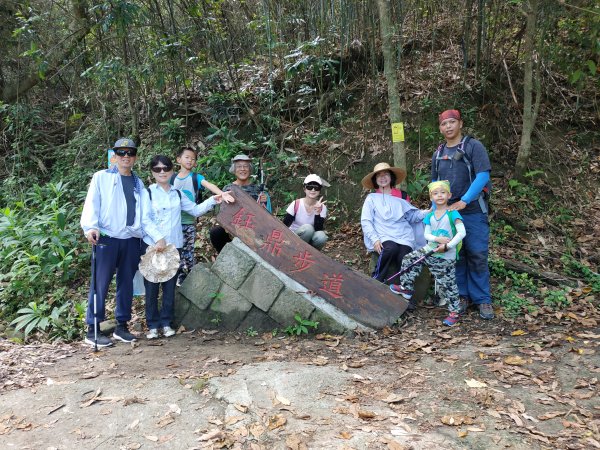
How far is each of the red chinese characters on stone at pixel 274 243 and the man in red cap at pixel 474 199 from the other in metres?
1.86

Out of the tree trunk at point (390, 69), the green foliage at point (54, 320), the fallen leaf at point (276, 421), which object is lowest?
the green foliage at point (54, 320)

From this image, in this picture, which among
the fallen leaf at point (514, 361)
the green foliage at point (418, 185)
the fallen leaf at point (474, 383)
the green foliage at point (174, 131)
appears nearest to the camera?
the fallen leaf at point (474, 383)

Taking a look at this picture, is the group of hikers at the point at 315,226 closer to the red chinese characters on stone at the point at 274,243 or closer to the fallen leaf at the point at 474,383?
the red chinese characters on stone at the point at 274,243

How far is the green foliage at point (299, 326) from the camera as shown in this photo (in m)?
4.86

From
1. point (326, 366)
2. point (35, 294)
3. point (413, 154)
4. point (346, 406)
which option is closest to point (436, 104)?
point (413, 154)

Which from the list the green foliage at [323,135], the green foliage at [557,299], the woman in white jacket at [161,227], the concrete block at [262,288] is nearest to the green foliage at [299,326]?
the concrete block at [262,288]

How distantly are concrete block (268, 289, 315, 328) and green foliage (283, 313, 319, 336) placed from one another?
5cm

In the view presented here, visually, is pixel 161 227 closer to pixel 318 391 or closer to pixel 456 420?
pixel 318 391

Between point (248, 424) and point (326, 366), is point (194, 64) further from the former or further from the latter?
point (248, 424)

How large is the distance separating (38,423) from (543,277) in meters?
5.42

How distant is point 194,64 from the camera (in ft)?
29.3

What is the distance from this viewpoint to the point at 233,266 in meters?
5.09

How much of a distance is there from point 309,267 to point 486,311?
6.42ft

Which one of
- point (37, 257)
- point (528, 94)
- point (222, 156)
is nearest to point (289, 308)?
point (222, 156)
